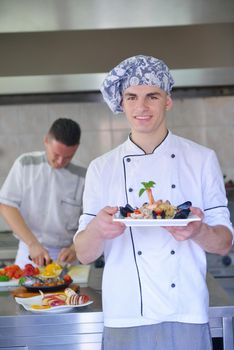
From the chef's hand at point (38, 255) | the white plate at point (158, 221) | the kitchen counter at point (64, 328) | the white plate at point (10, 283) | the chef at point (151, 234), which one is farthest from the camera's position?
the chef's hand at point (38, 255)

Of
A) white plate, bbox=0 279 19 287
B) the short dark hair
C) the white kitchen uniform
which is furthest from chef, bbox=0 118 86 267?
white plate, bbox=0 279 19 287

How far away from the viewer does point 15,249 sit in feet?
11.4

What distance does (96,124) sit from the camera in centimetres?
392

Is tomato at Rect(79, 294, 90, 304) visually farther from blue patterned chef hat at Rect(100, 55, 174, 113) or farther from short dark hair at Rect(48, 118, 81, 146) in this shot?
short dark hair at Rect(48, 118, 81, 146)

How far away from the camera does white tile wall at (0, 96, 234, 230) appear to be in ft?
12.8

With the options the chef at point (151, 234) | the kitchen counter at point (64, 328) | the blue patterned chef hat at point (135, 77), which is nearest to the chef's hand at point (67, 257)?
the kitchen counter at point (64, 328)

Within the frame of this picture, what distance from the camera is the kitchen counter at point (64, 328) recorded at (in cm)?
175

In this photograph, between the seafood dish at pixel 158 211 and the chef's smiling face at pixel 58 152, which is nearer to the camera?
the seafood dish at pixel 158 211

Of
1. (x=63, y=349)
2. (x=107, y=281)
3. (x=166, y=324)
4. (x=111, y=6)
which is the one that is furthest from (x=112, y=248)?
(x=111, y=6)

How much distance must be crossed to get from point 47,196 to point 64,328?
48.0 inches

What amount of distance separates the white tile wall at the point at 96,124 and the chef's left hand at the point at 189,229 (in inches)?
103

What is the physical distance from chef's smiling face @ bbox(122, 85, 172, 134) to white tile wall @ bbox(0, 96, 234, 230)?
244 cm

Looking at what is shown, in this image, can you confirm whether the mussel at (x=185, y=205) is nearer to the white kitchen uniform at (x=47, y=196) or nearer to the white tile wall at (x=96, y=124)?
the white kitchen uniform at (x=47, y=196)

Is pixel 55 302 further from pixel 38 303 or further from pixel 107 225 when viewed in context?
pixel 107 225
